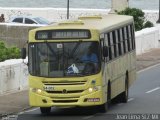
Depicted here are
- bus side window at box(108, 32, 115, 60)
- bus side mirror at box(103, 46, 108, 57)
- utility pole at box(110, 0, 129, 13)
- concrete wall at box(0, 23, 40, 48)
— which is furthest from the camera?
utility pole at box(110, 0, 129, 13)

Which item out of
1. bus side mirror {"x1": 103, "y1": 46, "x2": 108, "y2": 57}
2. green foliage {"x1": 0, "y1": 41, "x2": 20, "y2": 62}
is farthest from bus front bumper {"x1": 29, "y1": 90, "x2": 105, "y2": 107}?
green foliage {"x1": 0, "y1": 41, "x2": 20, "y2": 62}

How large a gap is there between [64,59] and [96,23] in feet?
6.70

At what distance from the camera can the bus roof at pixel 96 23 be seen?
2283 cm

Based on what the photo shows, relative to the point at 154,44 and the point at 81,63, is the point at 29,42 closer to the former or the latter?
the point at 81,63

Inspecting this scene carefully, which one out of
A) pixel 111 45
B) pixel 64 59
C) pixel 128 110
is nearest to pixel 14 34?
pixel 111 45

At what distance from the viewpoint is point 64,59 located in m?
22.5

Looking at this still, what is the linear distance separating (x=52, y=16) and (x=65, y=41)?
37.8 meters

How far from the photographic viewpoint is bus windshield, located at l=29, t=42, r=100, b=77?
22.5 meters

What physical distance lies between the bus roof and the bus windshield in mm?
506

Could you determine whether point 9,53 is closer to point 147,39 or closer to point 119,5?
point 147,39

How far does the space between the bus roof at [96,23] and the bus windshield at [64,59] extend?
19.9 inches

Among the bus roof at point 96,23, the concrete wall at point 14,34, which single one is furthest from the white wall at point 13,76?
the concrete wall at point 14,34

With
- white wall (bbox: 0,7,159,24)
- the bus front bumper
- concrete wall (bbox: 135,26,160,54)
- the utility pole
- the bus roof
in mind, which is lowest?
white wall (bbox: 0,7,159,24)

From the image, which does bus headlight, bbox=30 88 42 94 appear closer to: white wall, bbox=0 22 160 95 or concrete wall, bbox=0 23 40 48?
white wall, bbox=0 22 160 95
